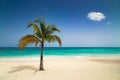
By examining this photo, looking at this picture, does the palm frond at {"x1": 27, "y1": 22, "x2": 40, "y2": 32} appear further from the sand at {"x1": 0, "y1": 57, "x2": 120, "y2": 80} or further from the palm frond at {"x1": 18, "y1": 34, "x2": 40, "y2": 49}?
the sand at {"x1": 0, "y1": 57, "x2": 120, "y2": 80}

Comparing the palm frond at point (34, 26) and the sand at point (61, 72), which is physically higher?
the palm frond at point (34, 26)

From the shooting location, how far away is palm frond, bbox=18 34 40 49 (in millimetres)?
4346

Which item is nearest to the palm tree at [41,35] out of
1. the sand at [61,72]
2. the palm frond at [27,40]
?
the palm frond at [27,40]

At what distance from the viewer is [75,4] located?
7152 mm

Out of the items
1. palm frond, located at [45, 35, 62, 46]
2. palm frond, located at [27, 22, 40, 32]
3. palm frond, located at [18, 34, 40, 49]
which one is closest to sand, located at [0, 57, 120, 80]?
palm frond, located at [18, 34, 40, 49]

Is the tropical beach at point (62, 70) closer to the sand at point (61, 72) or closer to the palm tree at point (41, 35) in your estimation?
the sand at point (61, 72)

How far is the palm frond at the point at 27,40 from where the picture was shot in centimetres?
435

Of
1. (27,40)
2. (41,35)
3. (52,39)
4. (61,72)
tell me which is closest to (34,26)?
(41,35)

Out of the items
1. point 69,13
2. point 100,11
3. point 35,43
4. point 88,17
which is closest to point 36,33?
point 35,43

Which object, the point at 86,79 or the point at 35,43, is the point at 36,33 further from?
the point at 86,79

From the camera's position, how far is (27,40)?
4.41 metres

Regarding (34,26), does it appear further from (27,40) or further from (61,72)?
(61,72)

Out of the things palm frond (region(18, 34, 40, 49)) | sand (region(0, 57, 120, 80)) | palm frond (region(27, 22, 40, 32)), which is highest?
palm frond (region(27, 22, 40, 32))

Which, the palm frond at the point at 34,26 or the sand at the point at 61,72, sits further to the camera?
the palm frond at the point at 34,26
